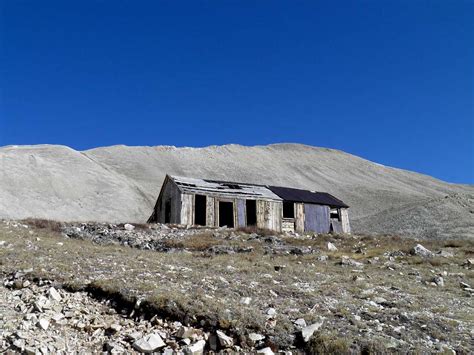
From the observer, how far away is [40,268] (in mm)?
10562

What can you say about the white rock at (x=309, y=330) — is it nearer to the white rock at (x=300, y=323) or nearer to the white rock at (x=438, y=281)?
the white rock at (x=300, y=323)

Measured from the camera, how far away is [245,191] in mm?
30547

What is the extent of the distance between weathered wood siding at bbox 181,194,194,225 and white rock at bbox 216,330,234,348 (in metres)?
19.9

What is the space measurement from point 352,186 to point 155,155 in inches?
1782

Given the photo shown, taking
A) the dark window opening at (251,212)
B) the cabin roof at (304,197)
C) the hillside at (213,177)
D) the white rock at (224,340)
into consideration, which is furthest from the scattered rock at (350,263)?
the hillside at (213,177)

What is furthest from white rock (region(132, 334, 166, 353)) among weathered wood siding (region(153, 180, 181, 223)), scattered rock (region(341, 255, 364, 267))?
weathered wood siding (region(153, 180, 181, 223))

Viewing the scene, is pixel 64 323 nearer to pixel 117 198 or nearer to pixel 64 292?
pixel 64 292

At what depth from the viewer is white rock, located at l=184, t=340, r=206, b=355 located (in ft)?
23.2

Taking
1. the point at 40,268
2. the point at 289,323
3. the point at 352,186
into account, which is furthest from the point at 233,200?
the point at 352,186

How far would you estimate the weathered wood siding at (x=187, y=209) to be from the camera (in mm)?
27375

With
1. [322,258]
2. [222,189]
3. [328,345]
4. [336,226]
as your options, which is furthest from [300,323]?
[336,226]

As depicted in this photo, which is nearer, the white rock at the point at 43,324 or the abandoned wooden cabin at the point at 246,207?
the white rock at the point at 43,324

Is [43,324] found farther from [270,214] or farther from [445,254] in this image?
[270,214]

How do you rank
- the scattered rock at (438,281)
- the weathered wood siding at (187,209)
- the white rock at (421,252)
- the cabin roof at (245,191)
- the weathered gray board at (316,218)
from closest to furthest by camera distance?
1. the scattered rock at (438,281)
2. the white rock at (421,252)
3. the weathered wood siding at (187,209)
4. the cabin roof at (245,191)
5. the weathered gray board at (316,218)
